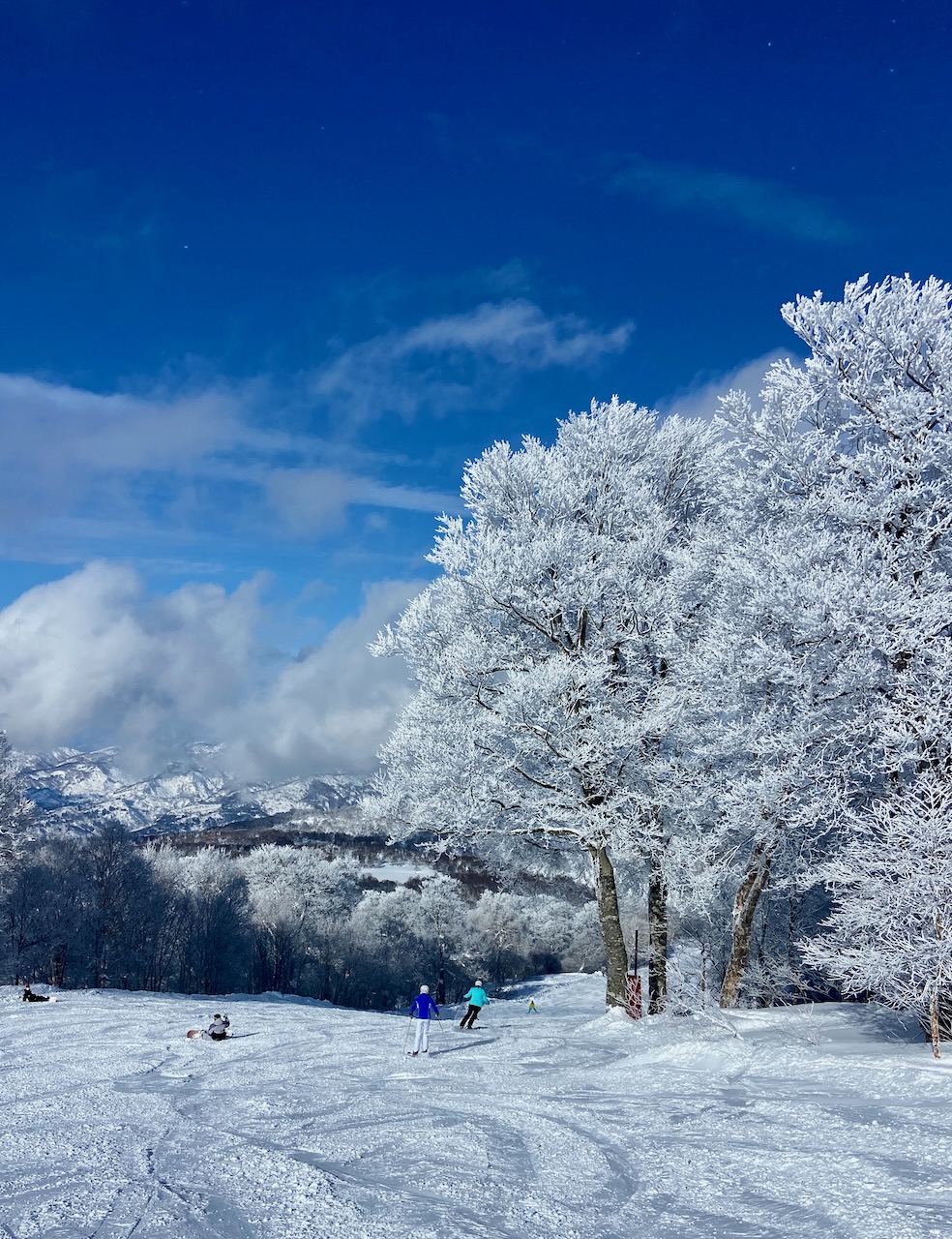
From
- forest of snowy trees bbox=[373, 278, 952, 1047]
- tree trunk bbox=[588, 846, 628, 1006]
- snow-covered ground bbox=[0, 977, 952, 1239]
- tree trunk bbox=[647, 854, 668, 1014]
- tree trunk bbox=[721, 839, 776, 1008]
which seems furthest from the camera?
tree trunk bbox=[647, 854, 668, 1014]

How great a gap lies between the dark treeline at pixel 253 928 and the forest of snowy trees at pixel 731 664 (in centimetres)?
3458

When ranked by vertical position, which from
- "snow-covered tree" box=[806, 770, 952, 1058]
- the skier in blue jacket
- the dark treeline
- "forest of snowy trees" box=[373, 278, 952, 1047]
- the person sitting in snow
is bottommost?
the dark treeline

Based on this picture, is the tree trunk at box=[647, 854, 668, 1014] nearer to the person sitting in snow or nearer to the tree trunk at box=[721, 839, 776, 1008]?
the tree trunk at box=[721, 839, 776, 1008]

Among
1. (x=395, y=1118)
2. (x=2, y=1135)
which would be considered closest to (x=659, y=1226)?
(x=395, y=1118)

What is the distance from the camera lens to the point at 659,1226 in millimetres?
4754

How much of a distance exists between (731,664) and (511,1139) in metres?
7.31

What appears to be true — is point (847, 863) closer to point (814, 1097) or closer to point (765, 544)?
point (814, 1097)

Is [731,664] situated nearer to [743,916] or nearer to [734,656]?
[734,656]

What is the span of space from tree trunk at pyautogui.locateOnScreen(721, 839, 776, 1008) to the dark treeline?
32719 millimetres

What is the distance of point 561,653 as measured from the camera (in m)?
14.4

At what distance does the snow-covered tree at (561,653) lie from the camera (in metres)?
13.6

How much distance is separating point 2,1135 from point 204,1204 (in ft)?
10.7

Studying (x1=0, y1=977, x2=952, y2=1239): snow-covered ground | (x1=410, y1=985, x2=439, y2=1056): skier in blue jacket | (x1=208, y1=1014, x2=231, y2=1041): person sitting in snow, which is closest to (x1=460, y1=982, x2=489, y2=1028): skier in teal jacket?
(x1=410, y1=985, x2=439, y2=1056): skier in blue jacket

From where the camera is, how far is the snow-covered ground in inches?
191
